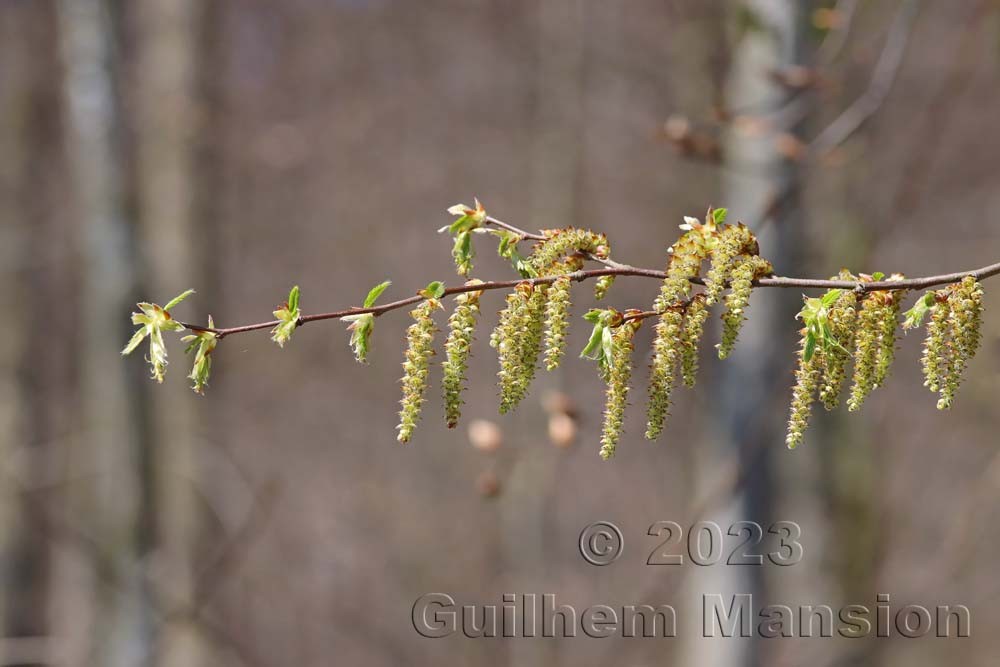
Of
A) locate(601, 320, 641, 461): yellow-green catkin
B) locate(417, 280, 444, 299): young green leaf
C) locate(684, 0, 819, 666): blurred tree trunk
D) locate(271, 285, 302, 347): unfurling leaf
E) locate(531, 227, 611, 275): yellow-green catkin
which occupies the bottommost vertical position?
locate(601, 320, 641, 461): yellow-green catkin

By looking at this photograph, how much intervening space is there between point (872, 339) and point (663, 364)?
325mm

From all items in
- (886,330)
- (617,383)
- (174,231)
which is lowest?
(617,383)

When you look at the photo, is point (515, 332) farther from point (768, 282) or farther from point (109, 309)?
point (109, 309)

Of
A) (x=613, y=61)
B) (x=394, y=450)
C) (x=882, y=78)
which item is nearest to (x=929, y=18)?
(x=613, y=61)

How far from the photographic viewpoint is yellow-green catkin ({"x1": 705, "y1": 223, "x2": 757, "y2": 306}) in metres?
1.47

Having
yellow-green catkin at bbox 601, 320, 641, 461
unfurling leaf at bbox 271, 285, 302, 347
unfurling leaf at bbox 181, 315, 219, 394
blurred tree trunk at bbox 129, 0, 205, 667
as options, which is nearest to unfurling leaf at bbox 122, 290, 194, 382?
unfurling leaf at bbox 181, 315, 219, 394

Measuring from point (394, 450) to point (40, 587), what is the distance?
11.1ft

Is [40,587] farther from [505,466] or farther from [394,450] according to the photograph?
[505,466]

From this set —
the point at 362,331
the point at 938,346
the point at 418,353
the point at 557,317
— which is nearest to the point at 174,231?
the point at 362,331

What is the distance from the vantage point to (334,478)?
33.7 feet

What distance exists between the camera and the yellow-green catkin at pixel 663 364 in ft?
5.01

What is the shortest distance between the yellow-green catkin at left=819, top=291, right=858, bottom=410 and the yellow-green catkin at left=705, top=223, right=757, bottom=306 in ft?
0.51

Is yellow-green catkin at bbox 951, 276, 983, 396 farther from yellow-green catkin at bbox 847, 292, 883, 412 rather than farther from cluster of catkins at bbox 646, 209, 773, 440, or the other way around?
cluster of catkins at bbox 646, 209, 773, 440

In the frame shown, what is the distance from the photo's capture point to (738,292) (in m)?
1.48
